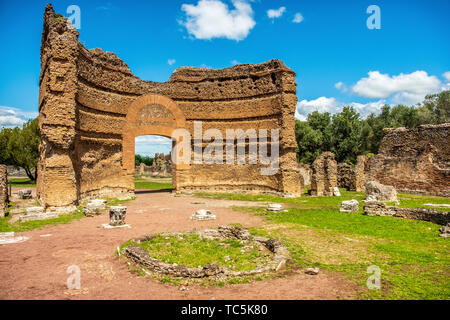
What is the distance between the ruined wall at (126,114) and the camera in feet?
38.9

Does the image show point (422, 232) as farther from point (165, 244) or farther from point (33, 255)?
point (33, 255)

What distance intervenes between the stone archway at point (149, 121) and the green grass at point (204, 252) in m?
10.6

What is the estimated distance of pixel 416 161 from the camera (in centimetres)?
1789

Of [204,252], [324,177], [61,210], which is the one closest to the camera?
[204,252]

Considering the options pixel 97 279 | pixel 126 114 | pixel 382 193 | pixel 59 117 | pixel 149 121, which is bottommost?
pixel 97 279

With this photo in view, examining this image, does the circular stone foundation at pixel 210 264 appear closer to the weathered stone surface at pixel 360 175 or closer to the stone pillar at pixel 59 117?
the stone pillar at pixel 59 117

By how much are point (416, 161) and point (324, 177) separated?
19.4 feet

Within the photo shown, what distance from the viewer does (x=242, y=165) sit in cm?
1952

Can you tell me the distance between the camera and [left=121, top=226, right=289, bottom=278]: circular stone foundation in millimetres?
4965

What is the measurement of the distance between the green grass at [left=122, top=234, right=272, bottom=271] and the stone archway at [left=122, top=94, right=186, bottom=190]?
10.6 metres

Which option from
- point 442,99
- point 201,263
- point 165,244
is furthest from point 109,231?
point 442,99

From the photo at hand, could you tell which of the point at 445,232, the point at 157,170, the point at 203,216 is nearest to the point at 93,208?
the point at 203,216

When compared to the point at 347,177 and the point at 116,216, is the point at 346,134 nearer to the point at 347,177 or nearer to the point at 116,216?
the point at 347,177
